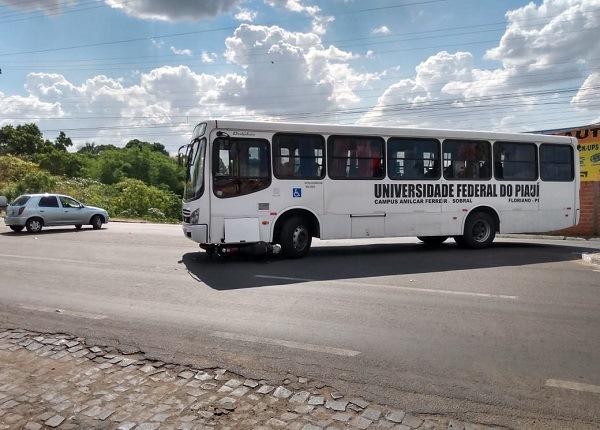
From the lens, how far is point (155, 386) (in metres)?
4.35

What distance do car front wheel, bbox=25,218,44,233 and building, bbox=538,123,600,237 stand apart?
19.0 metres

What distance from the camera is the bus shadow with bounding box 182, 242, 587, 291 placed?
9289mm

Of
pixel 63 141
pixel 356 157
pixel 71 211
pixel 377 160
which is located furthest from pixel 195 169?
pixel 63 141

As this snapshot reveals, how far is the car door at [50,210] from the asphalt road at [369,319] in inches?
349

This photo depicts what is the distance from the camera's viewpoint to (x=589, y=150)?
19797mm

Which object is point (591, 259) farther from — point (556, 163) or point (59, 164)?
point (59, 164)

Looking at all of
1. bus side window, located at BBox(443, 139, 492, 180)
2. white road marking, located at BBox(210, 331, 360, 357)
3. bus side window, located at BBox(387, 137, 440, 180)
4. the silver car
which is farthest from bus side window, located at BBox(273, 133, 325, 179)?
the silver car

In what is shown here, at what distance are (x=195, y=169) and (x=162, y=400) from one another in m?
7.62

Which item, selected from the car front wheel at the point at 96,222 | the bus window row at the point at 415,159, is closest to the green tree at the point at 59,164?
the car front wheel at the point at 96,222

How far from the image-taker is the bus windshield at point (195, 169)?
428 inches

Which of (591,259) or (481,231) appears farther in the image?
(481,231)

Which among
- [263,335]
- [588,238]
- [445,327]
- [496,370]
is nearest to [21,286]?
[263,335]

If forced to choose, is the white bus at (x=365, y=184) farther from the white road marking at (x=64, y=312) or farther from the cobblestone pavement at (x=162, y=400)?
the cobblestone pavement at (x=162, y=400)

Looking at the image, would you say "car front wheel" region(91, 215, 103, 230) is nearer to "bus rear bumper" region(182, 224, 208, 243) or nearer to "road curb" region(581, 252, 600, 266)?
"bus rear bumper" region(182, 224, 208, 243)
